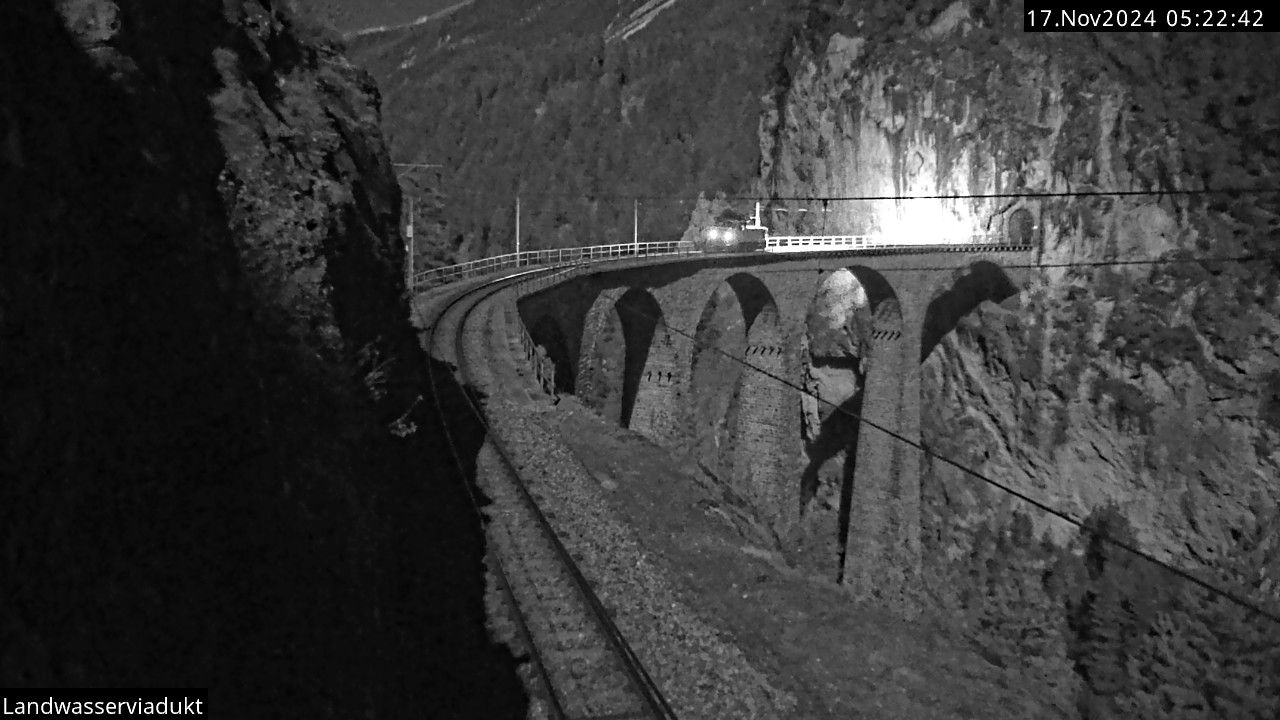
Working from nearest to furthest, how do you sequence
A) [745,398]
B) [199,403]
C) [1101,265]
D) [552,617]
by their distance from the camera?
1. [199,403]
2. [552,617]
3. [1101,265]
4. [745,398]

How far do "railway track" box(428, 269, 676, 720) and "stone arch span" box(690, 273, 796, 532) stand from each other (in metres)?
22.4

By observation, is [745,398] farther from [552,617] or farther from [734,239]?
[552,617]

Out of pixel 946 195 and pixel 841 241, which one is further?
pixel 841 241

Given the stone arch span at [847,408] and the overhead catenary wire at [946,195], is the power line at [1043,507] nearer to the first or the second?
the stone arch span at [847,408]

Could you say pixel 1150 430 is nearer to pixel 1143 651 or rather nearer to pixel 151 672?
pixel 1143 651

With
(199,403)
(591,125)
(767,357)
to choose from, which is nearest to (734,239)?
(767,357)

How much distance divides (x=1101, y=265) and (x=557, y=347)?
24.6m

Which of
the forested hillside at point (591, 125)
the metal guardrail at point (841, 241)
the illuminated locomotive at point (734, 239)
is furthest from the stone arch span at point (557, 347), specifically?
the forested hillside at point (591, 125)

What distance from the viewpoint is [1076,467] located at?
36.9 m

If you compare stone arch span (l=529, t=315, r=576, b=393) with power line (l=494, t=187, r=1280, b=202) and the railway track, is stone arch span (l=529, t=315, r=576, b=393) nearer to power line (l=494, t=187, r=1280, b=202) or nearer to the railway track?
the railway track

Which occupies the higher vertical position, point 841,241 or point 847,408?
point 841,241

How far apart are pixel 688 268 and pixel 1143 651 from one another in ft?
75.7

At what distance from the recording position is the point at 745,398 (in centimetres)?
3997

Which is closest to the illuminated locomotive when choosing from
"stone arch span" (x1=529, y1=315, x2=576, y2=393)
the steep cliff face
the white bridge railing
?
the white bridge railing
